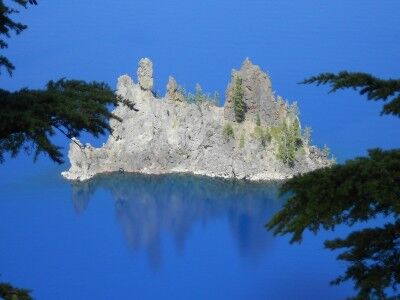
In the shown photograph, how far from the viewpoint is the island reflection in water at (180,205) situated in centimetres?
→ 3447

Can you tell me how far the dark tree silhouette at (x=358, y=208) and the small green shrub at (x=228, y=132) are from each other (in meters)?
35.0

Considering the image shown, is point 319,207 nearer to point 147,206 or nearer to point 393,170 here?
point 393,170

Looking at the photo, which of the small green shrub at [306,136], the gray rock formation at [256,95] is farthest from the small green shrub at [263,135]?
the small green shrub at [306,136]

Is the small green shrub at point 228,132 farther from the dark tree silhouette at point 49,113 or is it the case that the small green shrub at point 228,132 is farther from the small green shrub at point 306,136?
the dark tree silhouette at point 49,113

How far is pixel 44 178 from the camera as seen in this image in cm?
4028

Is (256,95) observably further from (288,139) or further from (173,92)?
(173,92)

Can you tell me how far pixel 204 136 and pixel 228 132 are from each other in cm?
144

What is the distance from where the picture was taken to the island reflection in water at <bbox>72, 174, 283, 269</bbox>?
34.5 metres

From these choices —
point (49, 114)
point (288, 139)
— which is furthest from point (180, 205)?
point (49, 114)

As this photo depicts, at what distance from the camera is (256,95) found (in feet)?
134

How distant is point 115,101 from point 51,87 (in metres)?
0.57

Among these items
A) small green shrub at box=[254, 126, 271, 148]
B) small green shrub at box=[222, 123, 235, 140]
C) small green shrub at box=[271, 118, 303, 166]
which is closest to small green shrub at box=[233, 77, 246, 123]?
small green shrub at box=[222, 123, 235, 140]

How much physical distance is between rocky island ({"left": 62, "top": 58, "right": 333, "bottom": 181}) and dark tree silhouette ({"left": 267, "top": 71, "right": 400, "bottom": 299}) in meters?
34.2

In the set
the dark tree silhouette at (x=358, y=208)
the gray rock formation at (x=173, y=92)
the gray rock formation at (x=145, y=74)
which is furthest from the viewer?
the gray rock formation at (x=173, y=92)
